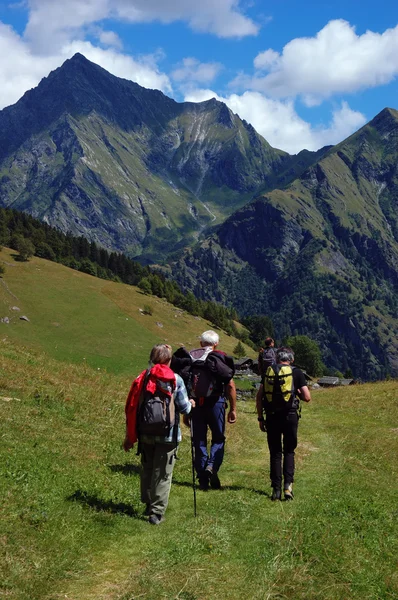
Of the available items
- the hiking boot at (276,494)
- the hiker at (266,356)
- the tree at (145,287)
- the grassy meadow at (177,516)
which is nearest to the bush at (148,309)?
the tree at (145,287)

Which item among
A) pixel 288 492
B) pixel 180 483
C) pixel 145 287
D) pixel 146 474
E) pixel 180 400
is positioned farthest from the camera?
pixel 145 287

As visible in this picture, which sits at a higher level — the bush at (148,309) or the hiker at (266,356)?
the bush at (148,309)

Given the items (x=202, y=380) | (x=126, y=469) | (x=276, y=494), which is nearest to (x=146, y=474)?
(x=202, y=380)

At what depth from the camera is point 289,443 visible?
12.1 m

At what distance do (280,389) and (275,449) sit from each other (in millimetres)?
1658

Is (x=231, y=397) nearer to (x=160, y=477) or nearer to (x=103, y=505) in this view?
(x=160, y=477)

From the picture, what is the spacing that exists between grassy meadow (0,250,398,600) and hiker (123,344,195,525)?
624 millimetres

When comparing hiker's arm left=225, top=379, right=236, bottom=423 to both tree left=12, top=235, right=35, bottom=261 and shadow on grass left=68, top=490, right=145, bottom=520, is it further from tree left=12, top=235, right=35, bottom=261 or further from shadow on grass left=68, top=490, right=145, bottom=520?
tree left=12, top=235, right=35, bottom=261

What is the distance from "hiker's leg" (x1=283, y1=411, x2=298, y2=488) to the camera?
469 inches

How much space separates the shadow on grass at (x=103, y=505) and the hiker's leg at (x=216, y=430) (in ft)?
8.81

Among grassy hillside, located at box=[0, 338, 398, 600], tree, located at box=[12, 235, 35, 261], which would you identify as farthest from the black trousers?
tree, located at box=[12, 235, 35, 261]

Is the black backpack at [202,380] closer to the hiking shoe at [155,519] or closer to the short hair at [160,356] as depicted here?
the short hair at [160,356]

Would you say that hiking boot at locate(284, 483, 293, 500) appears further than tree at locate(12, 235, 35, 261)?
No

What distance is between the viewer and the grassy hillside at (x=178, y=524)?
23.8 feet
